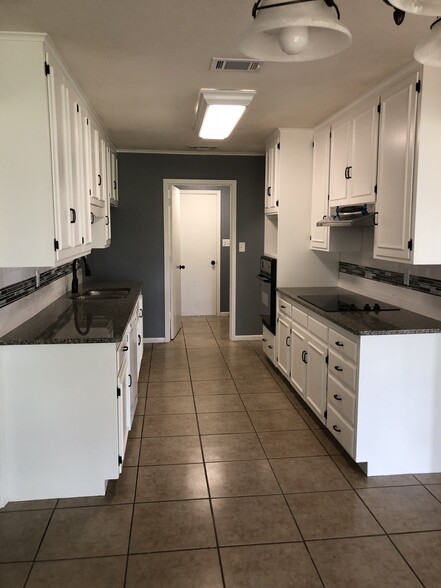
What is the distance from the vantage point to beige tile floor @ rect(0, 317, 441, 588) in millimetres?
2023

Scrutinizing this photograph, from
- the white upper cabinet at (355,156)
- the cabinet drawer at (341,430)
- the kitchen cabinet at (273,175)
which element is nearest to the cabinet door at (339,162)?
the white upper cabinet at (355,156)

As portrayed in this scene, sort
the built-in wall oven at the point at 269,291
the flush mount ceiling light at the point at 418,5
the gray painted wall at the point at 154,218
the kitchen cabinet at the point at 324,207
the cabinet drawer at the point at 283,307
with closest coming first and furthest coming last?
1. the flush mount ceiling light at the point at 418,5
2. the kitchen cabinet at the point at 324,207
3. the cabinet drawer at the point at 283,307
4. the built-in wall oven at the point at 269,291
5. the gray painted wall at the point at 154,218

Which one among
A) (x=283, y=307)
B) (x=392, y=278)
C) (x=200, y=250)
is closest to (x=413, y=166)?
(x=392, y=278)

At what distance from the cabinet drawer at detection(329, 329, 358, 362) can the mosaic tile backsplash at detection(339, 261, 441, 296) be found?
665 mm

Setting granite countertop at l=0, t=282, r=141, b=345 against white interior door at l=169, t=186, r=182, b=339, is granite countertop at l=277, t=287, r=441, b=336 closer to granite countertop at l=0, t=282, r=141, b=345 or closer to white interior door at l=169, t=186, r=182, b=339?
granite countertop at l=0, t=282, r=141, b=345

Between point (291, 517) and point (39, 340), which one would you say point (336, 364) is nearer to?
point (291, 517)

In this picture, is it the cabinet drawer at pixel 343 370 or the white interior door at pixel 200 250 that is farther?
the white interior door at pixel 200 250

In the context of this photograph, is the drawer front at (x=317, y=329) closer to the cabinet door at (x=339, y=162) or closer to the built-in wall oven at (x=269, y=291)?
the cabinet door at (x=339, y=162)

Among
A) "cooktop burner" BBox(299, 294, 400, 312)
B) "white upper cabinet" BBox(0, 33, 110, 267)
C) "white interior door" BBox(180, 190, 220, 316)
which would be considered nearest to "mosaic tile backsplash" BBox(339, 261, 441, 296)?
"cooktop burner" BBox(299, 294, 400, 312)

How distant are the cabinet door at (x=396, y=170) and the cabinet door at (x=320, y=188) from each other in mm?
1009

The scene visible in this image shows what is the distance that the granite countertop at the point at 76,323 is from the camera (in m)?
2.51

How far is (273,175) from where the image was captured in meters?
4.73

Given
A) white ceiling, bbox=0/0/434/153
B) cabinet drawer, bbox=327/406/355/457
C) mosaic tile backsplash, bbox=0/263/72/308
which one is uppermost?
white ceiling, bbox=0/0/434/153

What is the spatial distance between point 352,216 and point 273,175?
1479 mm
